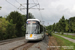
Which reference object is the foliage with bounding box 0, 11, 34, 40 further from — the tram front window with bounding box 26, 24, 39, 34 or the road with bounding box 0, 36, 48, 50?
the road with bounding box 0, 36, 48, 50

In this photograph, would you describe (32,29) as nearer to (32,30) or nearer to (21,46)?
(32,30)

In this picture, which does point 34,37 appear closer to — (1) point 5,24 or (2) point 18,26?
(1) point 5,24

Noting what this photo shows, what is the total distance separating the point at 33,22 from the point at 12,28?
9.85 metres

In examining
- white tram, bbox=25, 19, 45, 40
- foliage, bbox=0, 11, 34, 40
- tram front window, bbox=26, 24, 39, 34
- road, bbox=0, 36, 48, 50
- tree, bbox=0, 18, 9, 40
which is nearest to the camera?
road, bbox=0, 36, 48, 50

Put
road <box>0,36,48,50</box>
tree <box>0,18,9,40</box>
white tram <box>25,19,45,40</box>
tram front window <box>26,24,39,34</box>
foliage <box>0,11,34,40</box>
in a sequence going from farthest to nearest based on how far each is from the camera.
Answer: foliage <box>0,11,34,40</box>
tree <box>0,18,9,40</box>
tram front window <box>26,24,39,34</box>
white tram <box>25,19,45,40</box>
road <box>0,36,48,50</box>

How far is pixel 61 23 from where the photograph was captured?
1645 inches

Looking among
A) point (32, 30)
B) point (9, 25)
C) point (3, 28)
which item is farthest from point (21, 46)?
point (9, 25)

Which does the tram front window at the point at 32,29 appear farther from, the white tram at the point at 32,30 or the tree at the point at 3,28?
the tree at the point at 3,28

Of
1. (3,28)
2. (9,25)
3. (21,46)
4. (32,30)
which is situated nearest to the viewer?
(21,46)

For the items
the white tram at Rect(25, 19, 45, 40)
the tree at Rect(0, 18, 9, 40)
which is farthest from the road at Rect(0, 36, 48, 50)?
the tree at Rect(0, 18, 9, 40)

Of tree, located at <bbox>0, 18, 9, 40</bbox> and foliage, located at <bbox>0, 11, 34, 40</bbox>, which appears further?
foliage, located at <bbox>0, 11, 34, 40</bbox>

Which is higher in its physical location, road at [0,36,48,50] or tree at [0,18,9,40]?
tree at [0,18,9,40]

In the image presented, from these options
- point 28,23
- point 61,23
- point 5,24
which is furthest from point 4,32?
point 61,23

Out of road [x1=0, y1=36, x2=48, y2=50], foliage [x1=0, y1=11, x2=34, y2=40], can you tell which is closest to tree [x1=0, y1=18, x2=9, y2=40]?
foliage [x1=0, y1=11, x2=34, y2=40]
